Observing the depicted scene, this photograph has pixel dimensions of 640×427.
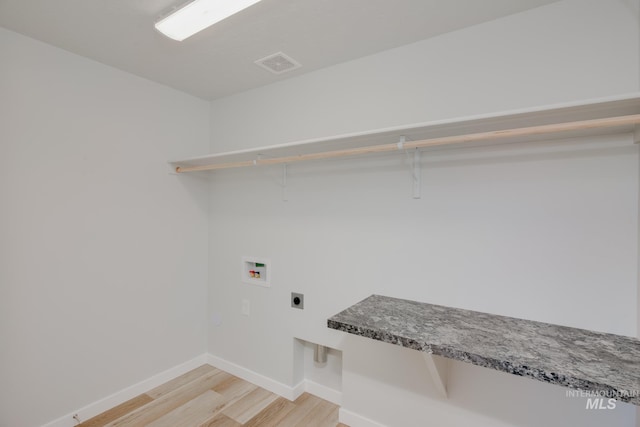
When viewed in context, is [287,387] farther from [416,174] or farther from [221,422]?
[416,174]

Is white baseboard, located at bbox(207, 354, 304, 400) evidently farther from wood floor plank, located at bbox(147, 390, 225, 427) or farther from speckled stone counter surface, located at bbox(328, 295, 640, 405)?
speckled stone counter surface, located at bbox(328, 295, 640, 405)

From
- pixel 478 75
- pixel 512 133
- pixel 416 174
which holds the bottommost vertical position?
pixel 416 174

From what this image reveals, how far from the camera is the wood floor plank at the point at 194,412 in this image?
2047 mm

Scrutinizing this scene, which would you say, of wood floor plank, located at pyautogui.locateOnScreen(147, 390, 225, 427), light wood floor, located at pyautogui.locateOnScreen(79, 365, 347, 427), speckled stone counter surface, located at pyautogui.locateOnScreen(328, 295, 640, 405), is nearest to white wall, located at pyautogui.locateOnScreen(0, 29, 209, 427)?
light wood floor, located at pyautogui.locateOnScreen(79, 365, 347, 427)

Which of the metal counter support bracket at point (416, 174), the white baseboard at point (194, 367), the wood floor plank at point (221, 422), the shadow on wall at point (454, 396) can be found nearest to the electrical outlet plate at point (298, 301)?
the shadow on wall at point (454, 396)

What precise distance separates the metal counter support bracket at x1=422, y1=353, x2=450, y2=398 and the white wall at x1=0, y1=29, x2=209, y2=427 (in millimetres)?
2146

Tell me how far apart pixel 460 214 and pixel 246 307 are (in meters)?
1.88

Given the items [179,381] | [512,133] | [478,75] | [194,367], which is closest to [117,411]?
[179,381]

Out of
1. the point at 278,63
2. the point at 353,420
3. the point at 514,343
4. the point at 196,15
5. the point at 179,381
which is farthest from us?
the point at 179,381

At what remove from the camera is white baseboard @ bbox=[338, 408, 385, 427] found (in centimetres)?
196

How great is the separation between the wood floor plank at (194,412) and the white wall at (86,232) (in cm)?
46

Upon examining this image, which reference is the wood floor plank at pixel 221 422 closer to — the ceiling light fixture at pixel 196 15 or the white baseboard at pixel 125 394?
the white baseboard at pixel 125 394

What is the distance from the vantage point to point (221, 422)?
6.77ft

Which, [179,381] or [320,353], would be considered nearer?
[320,353]
